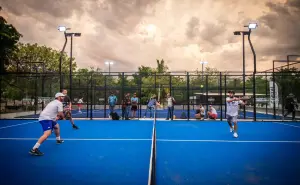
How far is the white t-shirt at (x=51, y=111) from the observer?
6441 millimetres

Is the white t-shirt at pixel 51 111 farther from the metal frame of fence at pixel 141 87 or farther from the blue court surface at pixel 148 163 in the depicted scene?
the metal frame of fence at pixel 141 87

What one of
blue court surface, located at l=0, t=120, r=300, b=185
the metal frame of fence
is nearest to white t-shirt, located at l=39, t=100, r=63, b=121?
blue court surface, located at l=0, t=120, r=300, b=185

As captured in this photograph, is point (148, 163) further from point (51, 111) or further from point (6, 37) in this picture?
point (6, 37)

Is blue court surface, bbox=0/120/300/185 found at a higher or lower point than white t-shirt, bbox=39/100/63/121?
lower

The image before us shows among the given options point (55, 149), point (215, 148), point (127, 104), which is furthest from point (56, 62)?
point (215, 148)

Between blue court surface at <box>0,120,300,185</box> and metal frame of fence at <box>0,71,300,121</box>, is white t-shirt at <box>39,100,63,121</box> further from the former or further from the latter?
metal frame of fence at <box>0,71,300,121</box>

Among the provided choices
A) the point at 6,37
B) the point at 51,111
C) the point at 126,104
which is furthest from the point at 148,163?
the point at 6,37

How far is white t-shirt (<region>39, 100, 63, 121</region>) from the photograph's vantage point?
644 centimetres

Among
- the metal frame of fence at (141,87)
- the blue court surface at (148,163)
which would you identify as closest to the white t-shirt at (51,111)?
the blue court surface at (148,163)

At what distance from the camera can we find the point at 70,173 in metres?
4.60

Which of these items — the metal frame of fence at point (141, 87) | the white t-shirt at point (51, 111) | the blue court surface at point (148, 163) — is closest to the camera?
the blue court surface at point (148, 163)

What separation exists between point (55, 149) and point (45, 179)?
2793 millimetres

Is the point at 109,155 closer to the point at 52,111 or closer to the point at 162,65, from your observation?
the point at 52,111

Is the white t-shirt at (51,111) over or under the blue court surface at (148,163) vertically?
over
